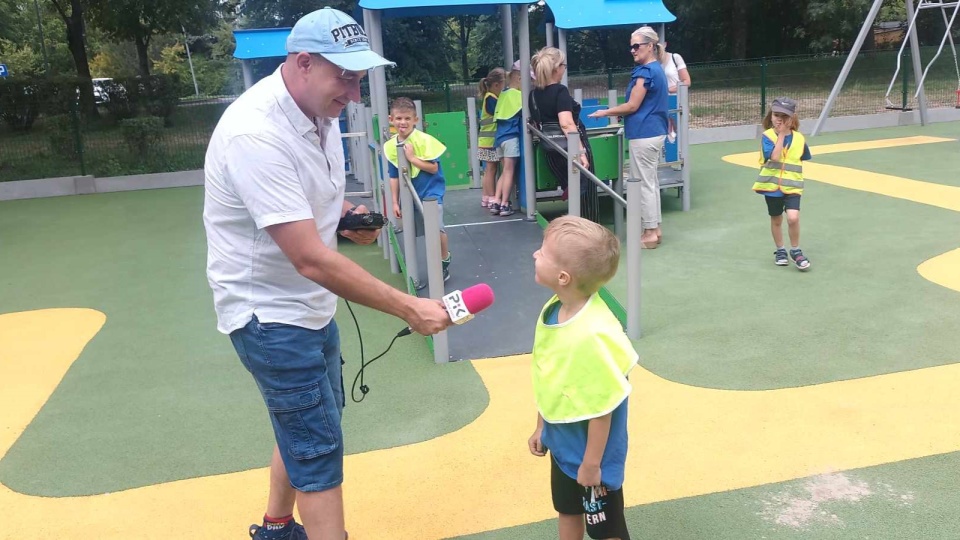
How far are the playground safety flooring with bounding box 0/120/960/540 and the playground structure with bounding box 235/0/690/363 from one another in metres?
0.58

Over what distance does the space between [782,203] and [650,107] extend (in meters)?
1.48

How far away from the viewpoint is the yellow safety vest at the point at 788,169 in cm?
600

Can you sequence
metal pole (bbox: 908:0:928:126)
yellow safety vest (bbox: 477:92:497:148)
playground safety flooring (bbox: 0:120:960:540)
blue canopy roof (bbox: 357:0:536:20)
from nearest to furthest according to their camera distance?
playground safety flooring (bbox: 0:120:960:540), blue canopy roof (bbox: 357:0:536:20), yellow safety vest (bbox: 477:92:497:148), metal pole (bbox: 908:0:928:126)

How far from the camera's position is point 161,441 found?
3908mm

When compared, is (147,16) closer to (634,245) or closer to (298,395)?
(634,245)

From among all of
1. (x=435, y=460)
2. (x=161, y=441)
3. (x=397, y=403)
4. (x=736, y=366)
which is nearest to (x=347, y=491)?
(x=435, y=460)

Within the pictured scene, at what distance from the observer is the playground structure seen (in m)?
4.88

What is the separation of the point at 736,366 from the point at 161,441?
309 cm

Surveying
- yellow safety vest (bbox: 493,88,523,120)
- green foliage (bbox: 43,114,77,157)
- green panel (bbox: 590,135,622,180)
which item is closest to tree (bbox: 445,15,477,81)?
green foliage (bbox: 43,114,77,157)

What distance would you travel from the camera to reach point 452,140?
30.2ft

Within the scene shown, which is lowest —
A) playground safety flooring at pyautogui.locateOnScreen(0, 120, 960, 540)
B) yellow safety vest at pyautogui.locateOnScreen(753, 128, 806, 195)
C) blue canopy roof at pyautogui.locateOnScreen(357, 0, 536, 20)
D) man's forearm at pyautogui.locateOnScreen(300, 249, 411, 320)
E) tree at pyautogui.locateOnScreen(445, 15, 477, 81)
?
playground safety flooring at pyautogui.locateOnScreen(0, 120, 960, 540)

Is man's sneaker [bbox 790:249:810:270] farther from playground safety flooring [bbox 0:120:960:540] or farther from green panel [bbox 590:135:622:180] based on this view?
green panel [bbox 590:135:622:180]

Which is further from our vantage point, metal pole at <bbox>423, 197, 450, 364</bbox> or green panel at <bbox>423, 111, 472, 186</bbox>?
green panel at <bbox>423, 111, 472, 186</bbox>

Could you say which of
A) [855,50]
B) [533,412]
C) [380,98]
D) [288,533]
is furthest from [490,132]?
[855,50]
